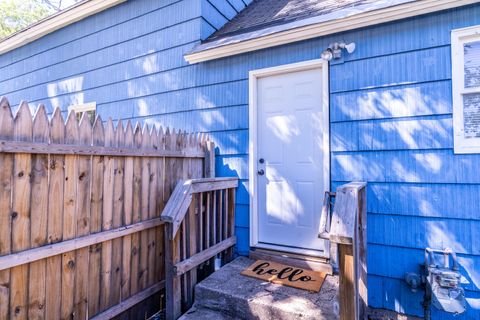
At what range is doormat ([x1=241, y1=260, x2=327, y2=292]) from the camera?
8.68 ft

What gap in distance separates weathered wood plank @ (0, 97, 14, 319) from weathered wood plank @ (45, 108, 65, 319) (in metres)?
0.24

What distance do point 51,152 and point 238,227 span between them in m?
2.25

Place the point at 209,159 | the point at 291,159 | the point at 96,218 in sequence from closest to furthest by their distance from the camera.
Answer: the point at 96,218 → the point at 291,159 → the point at 209,159

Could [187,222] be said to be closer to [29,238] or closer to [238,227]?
[238,227]

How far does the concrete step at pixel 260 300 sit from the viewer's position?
2244 mm

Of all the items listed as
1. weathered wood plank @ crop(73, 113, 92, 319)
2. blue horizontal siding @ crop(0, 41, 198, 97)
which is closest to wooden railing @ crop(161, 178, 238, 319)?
weathered wood plank @ crop(73, 113, 92, 319)

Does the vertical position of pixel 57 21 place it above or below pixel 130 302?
above

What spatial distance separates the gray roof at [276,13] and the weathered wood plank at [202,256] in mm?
2697

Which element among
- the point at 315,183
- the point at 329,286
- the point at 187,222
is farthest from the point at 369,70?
the point at 187,222

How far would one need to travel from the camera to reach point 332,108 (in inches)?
119

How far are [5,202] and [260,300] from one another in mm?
1988

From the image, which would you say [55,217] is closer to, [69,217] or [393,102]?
[69,217]

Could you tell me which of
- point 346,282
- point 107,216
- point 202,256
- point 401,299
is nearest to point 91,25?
point 107,216

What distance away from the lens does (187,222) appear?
2.79 metres
